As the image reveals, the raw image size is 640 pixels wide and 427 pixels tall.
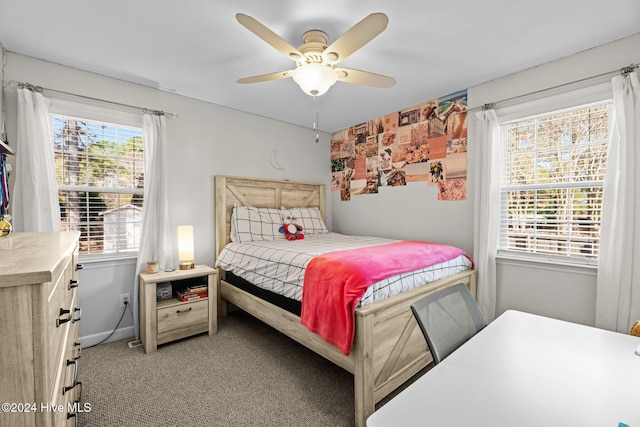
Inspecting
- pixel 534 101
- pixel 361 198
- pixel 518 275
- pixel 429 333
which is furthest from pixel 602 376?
pixel 361 198

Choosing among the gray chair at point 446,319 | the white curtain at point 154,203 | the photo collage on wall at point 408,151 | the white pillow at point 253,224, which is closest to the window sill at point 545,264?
the photo collage on wall at point 408,151

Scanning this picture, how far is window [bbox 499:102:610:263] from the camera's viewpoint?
7.32 ft

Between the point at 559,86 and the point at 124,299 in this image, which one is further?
the point at 124,299

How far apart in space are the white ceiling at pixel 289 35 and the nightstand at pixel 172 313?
1.85 meters

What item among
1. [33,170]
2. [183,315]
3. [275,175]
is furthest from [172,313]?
[275,175]

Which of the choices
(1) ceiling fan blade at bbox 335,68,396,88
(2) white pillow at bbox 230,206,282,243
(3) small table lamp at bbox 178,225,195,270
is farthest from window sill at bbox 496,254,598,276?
(3) small table lamp at bbox 178,225,195,270

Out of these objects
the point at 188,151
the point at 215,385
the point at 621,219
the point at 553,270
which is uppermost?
the point at 188,151

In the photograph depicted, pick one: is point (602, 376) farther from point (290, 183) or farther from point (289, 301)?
point (290, 183)

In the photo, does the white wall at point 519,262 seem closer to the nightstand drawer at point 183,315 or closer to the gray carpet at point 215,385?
the gray carpet at point 215,385

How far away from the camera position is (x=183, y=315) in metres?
2.62

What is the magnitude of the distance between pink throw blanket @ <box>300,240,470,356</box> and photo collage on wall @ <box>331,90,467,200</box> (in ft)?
4.45

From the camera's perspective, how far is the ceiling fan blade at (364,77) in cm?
197

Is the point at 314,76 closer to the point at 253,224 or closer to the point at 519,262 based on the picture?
the point at 253,224

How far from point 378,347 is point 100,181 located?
281 centimetres
